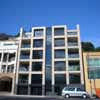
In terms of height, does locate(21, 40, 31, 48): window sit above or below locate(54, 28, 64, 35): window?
below


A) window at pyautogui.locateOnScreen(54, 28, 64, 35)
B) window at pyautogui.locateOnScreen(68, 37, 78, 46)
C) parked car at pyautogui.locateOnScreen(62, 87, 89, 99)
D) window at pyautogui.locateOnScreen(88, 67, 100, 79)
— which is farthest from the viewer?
window at pyautogui.locateOnScreen(54, 28, 64, 35)

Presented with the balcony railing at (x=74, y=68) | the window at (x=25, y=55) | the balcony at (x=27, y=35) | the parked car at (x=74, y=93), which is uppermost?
the balcony at (x=27, y=35)

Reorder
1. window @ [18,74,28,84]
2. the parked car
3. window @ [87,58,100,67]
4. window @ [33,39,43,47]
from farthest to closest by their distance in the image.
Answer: window @ [33,39,43,47] → window @ [18,74,28,84] → window @ [87,58,100,67] → the parked car

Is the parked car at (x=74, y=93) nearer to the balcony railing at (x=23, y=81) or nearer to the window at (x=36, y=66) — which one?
the window at (x=36, y=66)

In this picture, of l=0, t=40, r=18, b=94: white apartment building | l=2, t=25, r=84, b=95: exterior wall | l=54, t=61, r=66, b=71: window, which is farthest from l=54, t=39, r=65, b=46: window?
l=0, t=40, r=18, b=94: white apartment building

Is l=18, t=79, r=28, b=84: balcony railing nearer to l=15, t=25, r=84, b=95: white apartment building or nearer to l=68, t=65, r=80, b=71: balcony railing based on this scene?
l=15, t=25, r=84, b=95: white apartment building

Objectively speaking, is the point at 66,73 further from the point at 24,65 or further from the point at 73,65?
the point at 24,65

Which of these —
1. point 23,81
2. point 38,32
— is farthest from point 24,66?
point 38,32

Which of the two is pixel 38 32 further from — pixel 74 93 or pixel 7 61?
pixel 74 93

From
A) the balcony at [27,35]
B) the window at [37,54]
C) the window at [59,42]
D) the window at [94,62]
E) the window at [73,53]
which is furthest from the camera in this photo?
the balcony at [27,35]

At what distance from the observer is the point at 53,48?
157 ft

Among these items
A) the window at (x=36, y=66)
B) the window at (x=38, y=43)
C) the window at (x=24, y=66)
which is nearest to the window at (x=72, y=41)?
the window at (x=38, y=43)

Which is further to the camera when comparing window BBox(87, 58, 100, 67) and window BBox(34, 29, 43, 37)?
window BBox(34, 29, 43, 37)

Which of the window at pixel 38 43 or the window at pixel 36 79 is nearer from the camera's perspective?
the window at pixel 36 79
